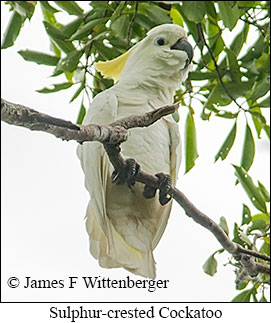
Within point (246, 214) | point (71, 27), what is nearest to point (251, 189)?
point (246, 214)

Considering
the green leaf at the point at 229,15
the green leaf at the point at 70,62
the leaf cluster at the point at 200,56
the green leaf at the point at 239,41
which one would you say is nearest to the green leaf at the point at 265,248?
the leaf cluster at the point at 200,56

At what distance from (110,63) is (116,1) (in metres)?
0.48

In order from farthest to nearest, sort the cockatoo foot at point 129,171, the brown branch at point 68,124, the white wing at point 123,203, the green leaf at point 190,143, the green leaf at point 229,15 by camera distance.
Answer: the green leaf at point 190,143 < the green leaf at point 229,15 < the white wing at point 123,203 < the cockatoo foot at point 129,171 < the brown branch at point 68,124

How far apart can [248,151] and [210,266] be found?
1.49 ft

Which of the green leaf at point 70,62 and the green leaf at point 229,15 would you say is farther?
the green leaf at point 70,62

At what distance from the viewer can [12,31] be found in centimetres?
221

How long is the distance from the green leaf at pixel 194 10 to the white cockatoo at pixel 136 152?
22 centimetres

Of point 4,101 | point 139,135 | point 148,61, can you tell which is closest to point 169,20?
point 148,61

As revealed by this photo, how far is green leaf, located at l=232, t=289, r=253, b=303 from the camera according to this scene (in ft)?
7.88

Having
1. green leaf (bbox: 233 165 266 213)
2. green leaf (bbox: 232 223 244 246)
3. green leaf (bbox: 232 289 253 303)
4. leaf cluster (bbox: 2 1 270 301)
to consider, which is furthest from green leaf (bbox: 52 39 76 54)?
green leaf (bbox: 232 289 253 303)

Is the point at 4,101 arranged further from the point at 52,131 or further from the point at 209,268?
the point at 209,268

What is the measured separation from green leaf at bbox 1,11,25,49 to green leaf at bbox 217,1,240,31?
0.73 meters

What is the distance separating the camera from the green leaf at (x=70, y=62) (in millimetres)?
2055

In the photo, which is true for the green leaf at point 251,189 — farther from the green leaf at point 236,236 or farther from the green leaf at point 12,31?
the green leaf at point 12,31
